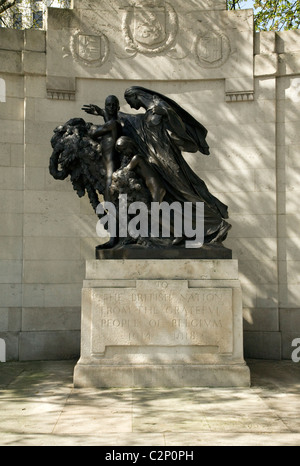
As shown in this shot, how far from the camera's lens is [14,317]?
9617 millimetres

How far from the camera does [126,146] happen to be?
24.7ft

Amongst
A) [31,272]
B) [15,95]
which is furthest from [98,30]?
[31,272]

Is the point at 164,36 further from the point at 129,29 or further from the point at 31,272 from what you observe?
the point at 31,272

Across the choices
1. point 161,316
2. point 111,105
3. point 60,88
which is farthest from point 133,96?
point 161,316

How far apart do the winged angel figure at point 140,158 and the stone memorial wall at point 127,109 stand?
205 centimetres

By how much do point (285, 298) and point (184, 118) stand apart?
3735 mm

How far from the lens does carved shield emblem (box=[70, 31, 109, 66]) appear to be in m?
9.96

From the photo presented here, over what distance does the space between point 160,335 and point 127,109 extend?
4625mm

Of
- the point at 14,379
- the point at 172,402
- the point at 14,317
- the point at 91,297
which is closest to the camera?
the point at 172,402

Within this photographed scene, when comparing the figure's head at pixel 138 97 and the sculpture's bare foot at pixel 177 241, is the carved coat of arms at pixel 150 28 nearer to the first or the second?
the figure's head at pixel 138 97

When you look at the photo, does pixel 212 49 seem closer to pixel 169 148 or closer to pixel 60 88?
pixel 60 88

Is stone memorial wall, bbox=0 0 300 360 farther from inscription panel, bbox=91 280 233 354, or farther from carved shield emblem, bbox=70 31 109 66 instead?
inscription panel, bbox=91 280 233 354

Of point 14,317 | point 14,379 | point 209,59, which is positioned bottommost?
point 14,379

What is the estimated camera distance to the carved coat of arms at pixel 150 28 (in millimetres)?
10047
